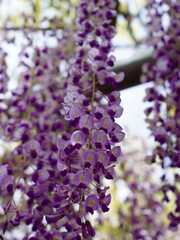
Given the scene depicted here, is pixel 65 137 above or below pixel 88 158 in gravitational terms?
below

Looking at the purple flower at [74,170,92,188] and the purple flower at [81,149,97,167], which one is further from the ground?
the purple flower at [81,149,97,167]

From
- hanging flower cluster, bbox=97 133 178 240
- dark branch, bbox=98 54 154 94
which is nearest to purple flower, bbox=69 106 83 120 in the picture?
dark branch, bbox=98 54 154 94

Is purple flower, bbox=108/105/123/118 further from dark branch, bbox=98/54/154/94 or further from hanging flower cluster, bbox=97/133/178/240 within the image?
hanging flower cluster, bbox=97/133/178/240

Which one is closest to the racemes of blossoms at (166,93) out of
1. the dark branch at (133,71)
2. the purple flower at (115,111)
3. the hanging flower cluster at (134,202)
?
the dark branch at (133,71)

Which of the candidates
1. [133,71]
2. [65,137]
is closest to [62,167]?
[65,137]

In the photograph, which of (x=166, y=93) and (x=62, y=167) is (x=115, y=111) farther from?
(x=166, y=93)

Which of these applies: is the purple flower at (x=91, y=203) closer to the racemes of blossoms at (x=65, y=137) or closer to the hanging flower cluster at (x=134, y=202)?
the racemes of blossoms at (x=65, y=137)
